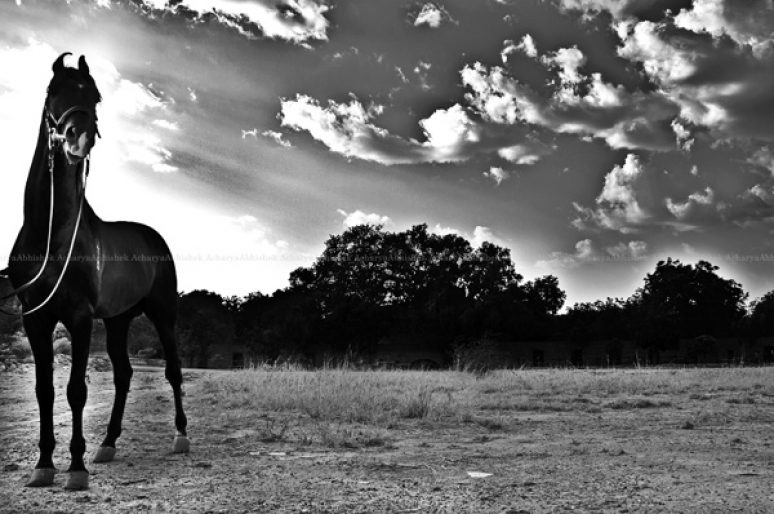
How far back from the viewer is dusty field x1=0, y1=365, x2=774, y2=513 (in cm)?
461

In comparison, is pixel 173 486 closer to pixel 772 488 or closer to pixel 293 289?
pixel 772 488

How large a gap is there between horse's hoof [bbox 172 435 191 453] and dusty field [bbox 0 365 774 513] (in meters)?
0.11

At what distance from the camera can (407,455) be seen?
653 cm

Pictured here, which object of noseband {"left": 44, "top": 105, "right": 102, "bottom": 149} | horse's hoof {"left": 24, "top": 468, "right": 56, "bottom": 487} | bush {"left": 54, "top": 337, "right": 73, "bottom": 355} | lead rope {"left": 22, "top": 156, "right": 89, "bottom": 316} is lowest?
horse's hoof {"left": 24, "top": 468, "right": 56, "bottom": 487}

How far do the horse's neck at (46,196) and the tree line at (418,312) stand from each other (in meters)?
37.4

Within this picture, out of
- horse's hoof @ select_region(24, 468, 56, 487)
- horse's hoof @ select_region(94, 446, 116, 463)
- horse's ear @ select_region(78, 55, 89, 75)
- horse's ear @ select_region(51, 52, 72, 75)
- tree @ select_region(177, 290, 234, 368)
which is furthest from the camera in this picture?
tree @ select_region(177, 290, 234, 368)

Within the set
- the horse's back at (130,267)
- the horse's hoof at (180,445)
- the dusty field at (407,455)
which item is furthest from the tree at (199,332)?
the horse's hoof at (180,445)

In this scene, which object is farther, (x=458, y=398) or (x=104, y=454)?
(x=458, y=398)

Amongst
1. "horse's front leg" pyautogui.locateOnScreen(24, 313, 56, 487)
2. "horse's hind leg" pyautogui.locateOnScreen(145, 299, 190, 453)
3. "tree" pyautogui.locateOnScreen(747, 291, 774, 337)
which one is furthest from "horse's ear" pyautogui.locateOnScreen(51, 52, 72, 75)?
"tree" pyautogui.locateOnScreen(747, 291, 774, 337)

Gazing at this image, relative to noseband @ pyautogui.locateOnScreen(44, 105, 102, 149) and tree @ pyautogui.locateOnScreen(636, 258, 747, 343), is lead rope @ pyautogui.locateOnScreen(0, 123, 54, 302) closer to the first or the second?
noseband @ pyautogui.locateOnScreen(44, 105, 102, 149)

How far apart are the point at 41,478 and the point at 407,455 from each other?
3.25 meters

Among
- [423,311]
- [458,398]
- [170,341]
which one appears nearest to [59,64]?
[170,341]

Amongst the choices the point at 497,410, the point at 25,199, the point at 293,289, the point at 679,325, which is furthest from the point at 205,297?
the point at 25,199

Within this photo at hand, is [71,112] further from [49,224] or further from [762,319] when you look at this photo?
[762,319]
